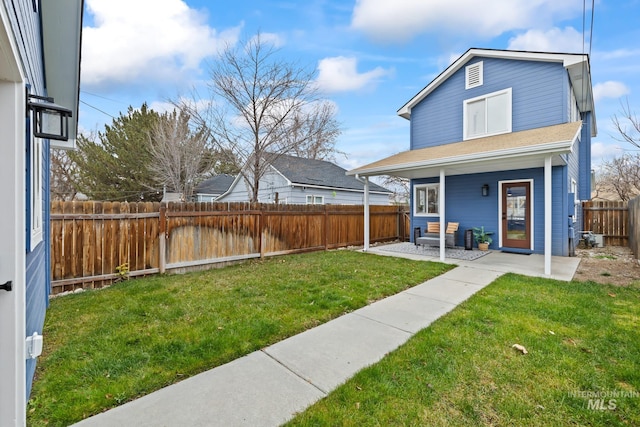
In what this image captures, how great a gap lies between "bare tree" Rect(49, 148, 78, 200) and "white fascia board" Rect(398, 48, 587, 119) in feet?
68.2

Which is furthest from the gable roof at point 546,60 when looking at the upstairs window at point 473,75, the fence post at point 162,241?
the fence post at point 162,241

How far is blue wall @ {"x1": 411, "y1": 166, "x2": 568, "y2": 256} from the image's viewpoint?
8172 millimetres

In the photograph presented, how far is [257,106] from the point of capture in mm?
9836

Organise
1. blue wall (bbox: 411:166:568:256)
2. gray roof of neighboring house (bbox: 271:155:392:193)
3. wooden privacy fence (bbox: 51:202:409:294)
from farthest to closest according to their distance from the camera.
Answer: gray roof of neighboring house (bbox: 271:155:392:193)
blue wall (bbox: 411:166:568:256)
wooden privacy fence (bbox: 51:202:409:294)

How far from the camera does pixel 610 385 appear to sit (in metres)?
2.45

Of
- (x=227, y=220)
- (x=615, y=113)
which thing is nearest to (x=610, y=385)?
(x=227, y=220)

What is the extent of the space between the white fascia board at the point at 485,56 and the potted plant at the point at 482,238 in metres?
5.01

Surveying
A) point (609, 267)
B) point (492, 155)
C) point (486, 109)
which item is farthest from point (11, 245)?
point (486, 109)

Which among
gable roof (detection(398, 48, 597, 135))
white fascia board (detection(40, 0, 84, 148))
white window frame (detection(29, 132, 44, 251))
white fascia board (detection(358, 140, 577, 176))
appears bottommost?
white window frame (detection(29, 132, 44, 251))

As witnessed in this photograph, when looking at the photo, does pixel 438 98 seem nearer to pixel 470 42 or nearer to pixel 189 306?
pixel 470 42

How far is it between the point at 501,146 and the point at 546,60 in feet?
12.0

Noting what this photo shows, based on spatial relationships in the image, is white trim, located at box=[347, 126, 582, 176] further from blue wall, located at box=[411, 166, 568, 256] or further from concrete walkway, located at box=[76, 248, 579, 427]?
concrete walkway, located at box=[76, 248, 579, 427]

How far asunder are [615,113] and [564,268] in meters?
9.73

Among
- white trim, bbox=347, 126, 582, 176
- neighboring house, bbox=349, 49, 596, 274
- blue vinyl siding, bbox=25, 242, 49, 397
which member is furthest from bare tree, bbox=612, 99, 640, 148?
blue vinyl siding, bbox=25, 242, 49, 397
